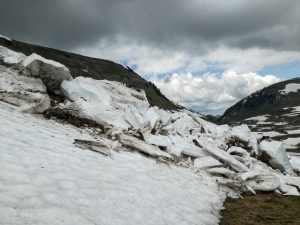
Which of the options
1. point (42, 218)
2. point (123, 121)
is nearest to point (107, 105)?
point (123, 121)

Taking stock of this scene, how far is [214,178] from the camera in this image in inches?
870

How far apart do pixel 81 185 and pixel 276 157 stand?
21.8 metres

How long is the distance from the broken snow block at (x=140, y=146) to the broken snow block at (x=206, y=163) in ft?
6.65

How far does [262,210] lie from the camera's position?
17828 mm

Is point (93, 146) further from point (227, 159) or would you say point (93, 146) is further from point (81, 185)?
point (227, 159)

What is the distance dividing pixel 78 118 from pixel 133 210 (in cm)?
1293

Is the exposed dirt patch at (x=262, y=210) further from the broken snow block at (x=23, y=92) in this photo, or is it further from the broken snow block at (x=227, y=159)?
the broken snow block at (x=23, y=92)

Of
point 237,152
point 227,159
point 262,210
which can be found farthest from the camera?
point 237,152

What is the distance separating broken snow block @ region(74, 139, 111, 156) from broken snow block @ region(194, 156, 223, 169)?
675cm

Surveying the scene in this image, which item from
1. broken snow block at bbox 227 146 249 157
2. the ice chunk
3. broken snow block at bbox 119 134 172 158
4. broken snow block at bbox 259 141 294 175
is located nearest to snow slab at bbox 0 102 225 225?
broken snow block at bbox 119 134 172 158

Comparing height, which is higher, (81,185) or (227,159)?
(227,159)

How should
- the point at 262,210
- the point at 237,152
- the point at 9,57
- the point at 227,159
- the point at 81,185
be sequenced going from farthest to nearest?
the point at 237,152, the point at 9,57, the point at 227,159, the point at 262,210, the point at 81,185

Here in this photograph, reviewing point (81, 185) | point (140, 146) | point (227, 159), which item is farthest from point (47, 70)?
point (81, 185)

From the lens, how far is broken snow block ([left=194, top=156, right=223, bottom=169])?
77.4ft
